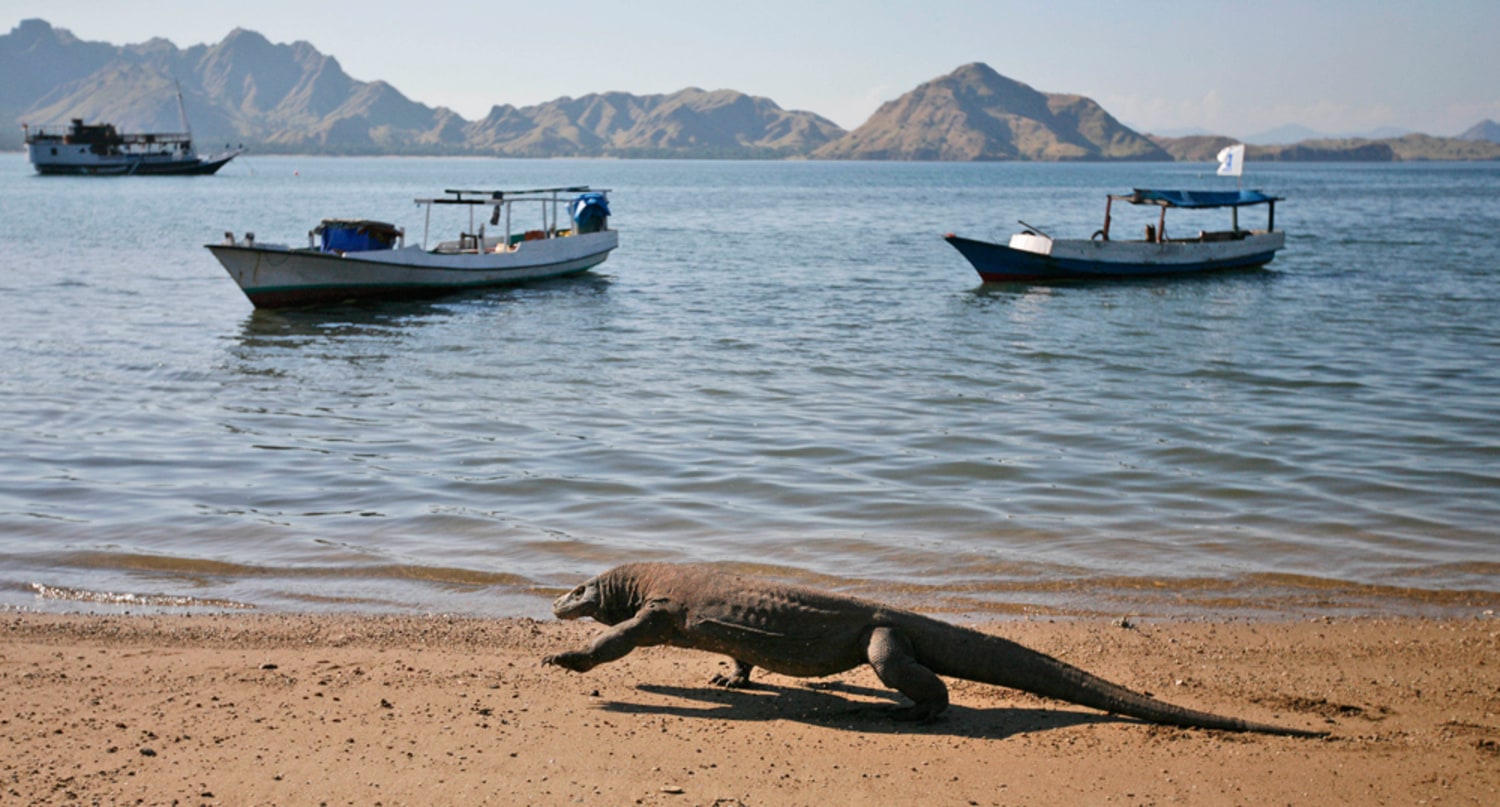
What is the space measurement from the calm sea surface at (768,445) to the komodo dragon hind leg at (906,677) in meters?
2.86

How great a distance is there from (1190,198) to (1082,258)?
5.36 metres

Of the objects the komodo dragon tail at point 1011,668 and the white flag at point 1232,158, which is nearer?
the komodo dragon tail at point 1011,668

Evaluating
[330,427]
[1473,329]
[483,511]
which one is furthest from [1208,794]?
[1473,329]

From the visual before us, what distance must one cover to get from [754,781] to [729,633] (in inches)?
47.5

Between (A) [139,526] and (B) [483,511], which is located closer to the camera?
(A) [139,526]

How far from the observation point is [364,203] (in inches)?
3743

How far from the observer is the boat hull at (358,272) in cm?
2786

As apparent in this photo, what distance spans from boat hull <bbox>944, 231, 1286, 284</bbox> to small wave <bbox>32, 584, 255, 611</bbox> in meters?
27.9

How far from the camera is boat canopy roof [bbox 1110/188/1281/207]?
36.1m

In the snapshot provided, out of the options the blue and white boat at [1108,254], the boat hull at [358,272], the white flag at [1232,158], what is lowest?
the boat hull at [358,272]

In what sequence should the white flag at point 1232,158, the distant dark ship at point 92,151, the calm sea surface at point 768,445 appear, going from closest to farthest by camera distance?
1. the calm sea surface at point 768,445
2. the white flag at point 1232,158
3. the distant dark ship at point 92,151

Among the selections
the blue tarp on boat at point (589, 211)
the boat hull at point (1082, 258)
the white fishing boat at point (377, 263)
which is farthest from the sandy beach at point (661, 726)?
the blue tarp on boat at point (589, 211)

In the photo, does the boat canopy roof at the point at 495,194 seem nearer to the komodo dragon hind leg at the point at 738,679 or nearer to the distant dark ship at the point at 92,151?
the komodo dragon hind leg at the point at 738,679

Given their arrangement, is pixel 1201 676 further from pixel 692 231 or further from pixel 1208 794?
pixel 692 231
